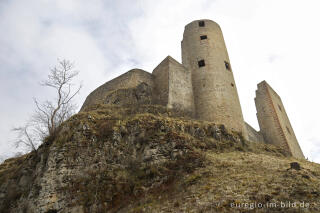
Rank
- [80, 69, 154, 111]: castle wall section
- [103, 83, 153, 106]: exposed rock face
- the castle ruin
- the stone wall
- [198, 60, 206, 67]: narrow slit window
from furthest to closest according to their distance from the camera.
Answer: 1. [198, 60, 206, 67]: narrow slit window
2. the stone wall
3. [80, 69, 154, 111]: castle wall section
4. the castle ruin
5. [103, 83, 153, 106]: exposed rock face

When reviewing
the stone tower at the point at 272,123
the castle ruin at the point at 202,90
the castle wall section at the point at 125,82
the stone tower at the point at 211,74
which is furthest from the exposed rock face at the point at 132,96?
the stone tower at the point at 272,123

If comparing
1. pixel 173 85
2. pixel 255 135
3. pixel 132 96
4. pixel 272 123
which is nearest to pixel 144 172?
pixel 132 96

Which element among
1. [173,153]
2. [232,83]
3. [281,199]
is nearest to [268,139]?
[232,83]

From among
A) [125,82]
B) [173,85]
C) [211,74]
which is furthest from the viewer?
[211,74]

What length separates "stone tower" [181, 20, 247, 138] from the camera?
17609 millimetres

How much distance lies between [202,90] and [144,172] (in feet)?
34.5

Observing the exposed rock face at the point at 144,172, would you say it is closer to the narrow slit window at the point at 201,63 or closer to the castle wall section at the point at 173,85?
the castle wall section at the point at 173,85

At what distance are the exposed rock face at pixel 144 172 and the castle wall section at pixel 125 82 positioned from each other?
5710 mm

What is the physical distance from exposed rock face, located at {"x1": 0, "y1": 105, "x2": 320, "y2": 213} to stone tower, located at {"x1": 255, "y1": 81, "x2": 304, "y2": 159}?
7673mm

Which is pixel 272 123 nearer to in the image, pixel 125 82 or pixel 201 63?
pixel 201 63

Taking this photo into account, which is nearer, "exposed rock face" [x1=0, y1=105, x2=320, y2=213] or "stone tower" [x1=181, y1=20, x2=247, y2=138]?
"exposed rock face" [x1=0, y1=105, x2=320, y2=213]

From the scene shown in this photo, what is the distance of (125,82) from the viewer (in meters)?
19.2

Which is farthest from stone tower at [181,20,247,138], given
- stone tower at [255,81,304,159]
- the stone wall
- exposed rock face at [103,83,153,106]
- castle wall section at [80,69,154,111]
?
stone tower at [255,81,304,159]

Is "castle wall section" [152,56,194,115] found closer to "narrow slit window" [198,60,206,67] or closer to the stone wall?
"narrow slit window" [198,60,206,67]
